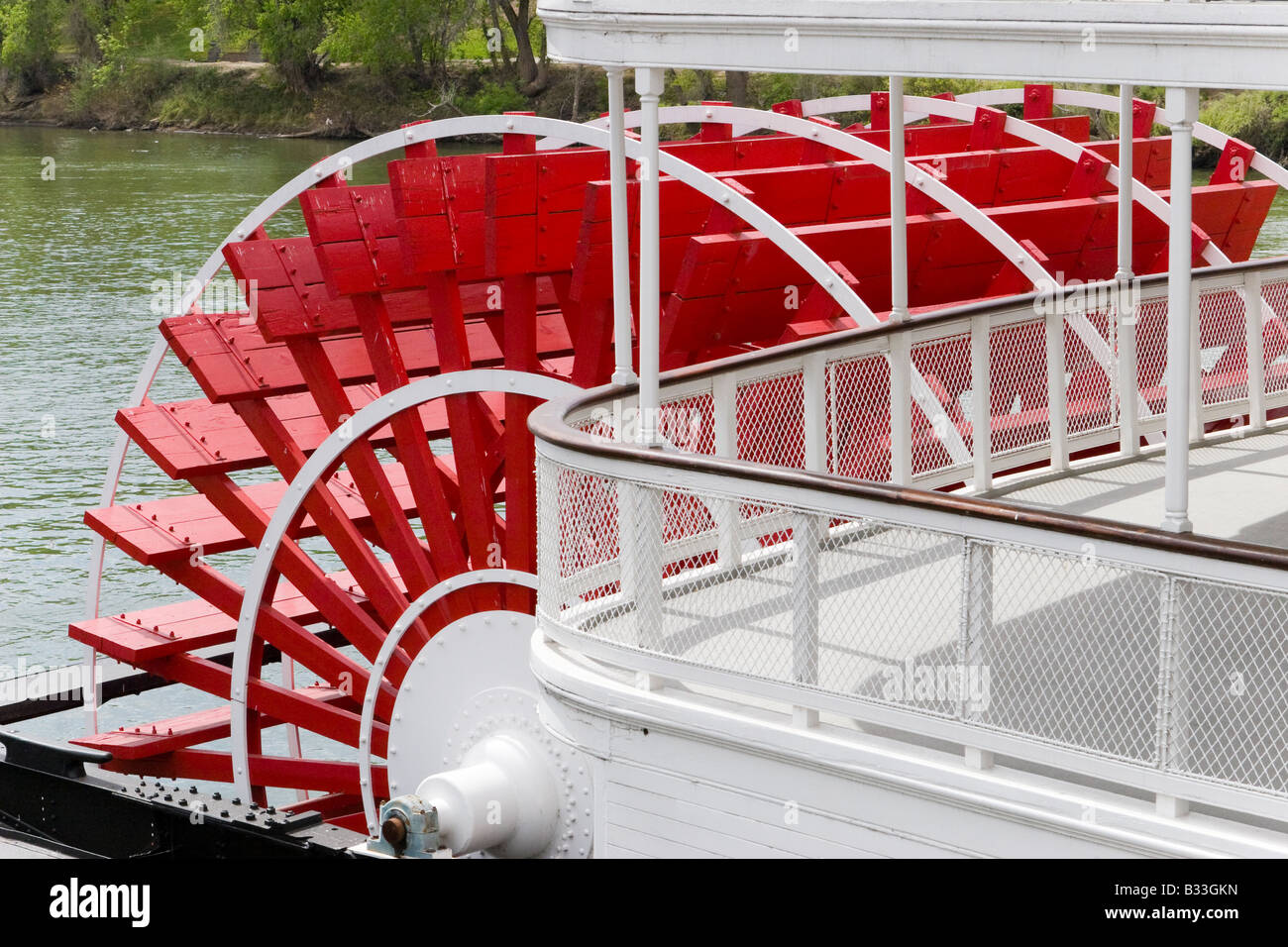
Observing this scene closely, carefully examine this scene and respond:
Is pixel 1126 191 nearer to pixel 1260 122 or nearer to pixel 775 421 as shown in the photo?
pixel 775 421

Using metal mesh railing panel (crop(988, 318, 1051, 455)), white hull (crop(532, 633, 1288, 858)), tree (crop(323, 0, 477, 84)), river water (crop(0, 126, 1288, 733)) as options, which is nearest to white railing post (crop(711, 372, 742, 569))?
white hull (crop(532, 633, 1288, 858))

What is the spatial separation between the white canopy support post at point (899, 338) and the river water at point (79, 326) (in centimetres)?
614

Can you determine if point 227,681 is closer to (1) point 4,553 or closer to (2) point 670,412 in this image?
(2) point 670,412

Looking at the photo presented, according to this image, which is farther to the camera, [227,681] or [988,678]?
[227,681]

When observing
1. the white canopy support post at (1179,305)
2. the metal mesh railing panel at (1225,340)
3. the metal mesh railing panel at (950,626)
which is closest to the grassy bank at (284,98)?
the metal mesh railing panel at (1225,340)

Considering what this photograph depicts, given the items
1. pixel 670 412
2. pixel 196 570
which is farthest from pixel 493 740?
pixel 196 570

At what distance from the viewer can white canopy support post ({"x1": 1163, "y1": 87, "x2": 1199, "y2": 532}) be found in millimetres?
3307

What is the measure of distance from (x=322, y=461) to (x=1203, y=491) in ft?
10.7

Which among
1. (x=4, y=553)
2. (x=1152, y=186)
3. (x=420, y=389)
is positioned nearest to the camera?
(x=420, y=389)

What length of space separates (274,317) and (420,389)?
89cm

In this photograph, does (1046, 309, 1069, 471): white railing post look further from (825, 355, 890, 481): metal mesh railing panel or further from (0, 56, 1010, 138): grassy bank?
(0, 56, 1010, 138): grassy bank

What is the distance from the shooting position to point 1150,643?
13.4 feet

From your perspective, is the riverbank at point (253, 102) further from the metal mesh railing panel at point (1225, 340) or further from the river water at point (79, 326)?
the metal mesh railing panel at point (1225, 340)

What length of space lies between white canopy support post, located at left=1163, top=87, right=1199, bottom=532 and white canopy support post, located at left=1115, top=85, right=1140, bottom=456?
2.21 meters
